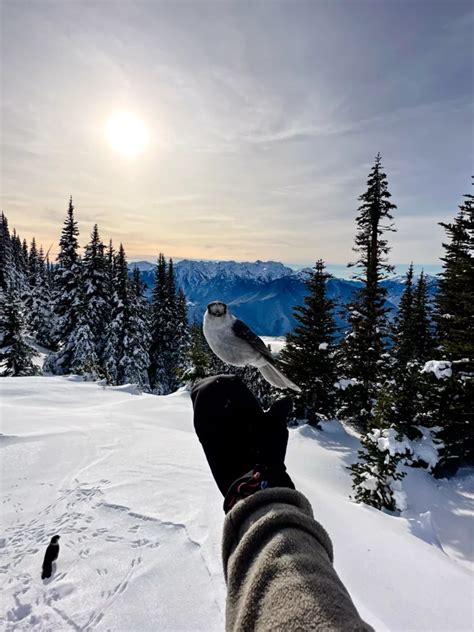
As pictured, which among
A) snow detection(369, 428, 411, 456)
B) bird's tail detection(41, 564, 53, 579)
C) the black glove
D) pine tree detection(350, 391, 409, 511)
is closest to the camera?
the black glove

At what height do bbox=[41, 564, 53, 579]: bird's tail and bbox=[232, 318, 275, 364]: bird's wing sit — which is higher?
bbox=[232, 318, 275, 364]: bird's wing

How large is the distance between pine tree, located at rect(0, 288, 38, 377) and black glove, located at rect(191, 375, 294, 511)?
22.8 meters

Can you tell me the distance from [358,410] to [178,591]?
→ 13718 millimetres

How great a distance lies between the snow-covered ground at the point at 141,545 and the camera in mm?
2322

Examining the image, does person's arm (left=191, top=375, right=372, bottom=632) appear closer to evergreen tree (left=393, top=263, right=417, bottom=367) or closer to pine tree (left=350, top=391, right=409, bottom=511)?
pine tree (left=350, top=391, right=409, bottom=511)

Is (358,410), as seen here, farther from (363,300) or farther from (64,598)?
Result: (64,598)

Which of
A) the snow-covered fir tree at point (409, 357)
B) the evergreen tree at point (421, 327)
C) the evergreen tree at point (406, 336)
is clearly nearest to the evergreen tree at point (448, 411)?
the snow-covered fir tree at point (409, 357)

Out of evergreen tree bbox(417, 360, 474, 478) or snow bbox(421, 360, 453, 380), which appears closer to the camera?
evergreen tree bbox(417, 360, 474, 478)

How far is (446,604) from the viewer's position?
2736 millimetres

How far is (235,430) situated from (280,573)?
1137mm

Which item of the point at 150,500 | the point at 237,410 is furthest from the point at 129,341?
the point at 237,410

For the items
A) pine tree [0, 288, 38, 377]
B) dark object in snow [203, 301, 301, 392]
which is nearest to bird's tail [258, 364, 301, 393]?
dark object in snow [203, 301, 301, 392]

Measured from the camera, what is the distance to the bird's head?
3.28 m

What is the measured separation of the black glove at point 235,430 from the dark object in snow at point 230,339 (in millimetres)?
958
